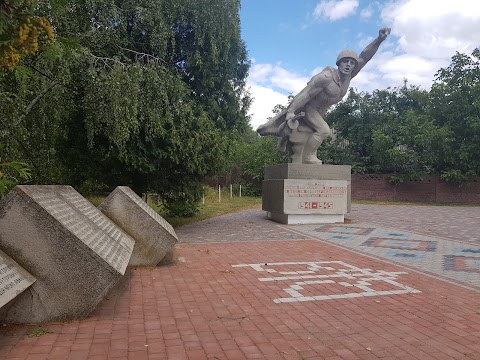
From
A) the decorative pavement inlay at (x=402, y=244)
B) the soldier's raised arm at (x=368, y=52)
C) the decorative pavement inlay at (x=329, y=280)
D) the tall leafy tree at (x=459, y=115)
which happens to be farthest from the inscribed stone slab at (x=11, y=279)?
the tall leafy tree at (x=459, y=115)

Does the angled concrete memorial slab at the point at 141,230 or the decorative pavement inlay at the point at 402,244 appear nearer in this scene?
the angled concrete memorial slab at the point at 141,230

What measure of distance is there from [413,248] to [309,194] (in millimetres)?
3863

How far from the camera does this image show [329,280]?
521cm

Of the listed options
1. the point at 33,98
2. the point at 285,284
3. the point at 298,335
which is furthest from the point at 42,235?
the point at 33,98

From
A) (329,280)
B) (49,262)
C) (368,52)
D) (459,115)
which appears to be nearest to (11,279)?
(49,262)

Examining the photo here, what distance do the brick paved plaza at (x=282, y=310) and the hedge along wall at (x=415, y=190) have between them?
1744 centimetres

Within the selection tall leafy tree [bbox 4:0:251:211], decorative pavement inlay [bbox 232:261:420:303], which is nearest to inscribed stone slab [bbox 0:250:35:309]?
decorative pavement inlay [bbox 232:261:420:303]

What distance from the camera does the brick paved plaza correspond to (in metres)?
3.11

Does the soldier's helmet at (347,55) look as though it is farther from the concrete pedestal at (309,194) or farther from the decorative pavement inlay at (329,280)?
the decorative pavement inlay at (329,280)

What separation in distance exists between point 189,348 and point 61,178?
734 centimetres

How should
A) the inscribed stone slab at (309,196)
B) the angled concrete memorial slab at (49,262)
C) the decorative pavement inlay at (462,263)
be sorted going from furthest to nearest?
the inscribed stone slab at (309,196) < the decorative pavement inlay at (462,263) < the angled concrete memorial slab at (49,262)

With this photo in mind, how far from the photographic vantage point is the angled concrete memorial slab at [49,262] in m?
3.49

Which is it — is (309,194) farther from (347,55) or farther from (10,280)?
(10,280)

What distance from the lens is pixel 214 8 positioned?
10.2 metres
